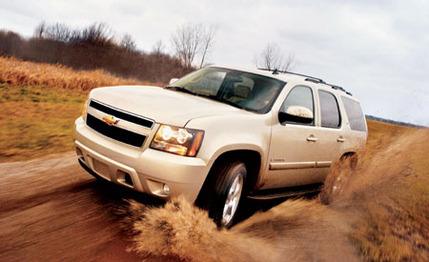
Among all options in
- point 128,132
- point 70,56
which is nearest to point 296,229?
point 128,132

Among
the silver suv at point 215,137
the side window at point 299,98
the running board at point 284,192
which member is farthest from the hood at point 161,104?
the running board at point 284,192

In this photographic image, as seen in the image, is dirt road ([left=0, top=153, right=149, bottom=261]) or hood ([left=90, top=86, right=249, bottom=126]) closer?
dirt road ([left=0, top=153, right=149, bottom=261])

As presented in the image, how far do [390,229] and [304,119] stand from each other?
5.80 feet

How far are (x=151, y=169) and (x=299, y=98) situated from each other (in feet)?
7.56

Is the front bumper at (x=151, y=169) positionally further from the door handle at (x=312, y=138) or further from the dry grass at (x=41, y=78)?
the dry grass at (x=41, y=78)

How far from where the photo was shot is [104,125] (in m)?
4.13

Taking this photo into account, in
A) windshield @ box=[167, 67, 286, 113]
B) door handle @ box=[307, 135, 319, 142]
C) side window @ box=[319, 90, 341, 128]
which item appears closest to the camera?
windshield @ box=[167, 67, 286, 113]

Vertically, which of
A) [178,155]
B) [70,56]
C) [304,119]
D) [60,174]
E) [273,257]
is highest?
[304,119]

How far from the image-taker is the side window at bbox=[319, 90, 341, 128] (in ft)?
18.6

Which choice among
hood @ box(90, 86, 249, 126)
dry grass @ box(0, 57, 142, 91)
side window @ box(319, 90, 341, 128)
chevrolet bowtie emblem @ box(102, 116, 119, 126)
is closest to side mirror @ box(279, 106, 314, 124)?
hood @ box(90, 86, 249, 126)

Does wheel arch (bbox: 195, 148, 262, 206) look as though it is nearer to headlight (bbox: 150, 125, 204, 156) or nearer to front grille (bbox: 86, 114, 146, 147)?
headlight (bbox: 150, 125, 204, 156)

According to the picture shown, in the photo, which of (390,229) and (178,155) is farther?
(390,229)

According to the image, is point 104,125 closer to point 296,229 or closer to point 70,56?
point 296,229

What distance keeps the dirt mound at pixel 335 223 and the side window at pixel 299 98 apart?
4.02ft
